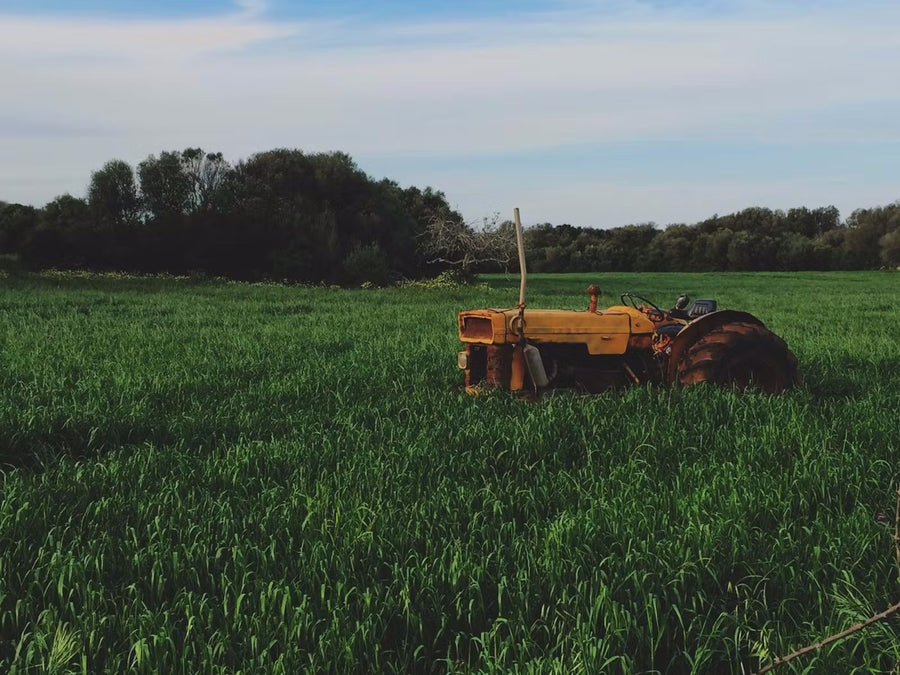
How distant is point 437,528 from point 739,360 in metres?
3.64

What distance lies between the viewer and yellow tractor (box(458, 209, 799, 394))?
20.4ft

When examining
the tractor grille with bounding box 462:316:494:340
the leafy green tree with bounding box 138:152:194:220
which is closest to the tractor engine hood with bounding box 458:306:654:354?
the tractor grille with bounding box 462:316:494:340

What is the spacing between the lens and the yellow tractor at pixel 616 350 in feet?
20.4

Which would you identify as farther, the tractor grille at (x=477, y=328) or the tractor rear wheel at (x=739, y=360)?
the tractor grille at (x=477, y=328)

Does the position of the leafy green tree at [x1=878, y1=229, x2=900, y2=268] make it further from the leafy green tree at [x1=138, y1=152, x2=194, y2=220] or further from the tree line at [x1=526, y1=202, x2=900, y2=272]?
the leafy green tree at [x1=138, y1=152, x2=194, y2=220]

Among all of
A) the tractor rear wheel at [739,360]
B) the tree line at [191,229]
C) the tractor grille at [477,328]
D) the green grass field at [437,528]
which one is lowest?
the green grass field at [437,528]

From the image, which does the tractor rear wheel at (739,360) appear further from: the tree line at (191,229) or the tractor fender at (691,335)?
the tree line at (191,229)

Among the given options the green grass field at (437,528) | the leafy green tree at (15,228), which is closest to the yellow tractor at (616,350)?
the green grass field at (437,528)

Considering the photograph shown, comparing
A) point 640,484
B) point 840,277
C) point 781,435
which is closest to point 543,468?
point 640,484

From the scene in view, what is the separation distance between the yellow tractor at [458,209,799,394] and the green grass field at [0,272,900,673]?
0.25m

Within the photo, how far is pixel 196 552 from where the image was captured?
11.1 feet

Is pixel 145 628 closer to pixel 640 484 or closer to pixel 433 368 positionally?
pixel 640 484

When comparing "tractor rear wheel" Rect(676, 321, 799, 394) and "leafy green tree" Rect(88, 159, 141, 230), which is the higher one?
"leafy green tree" Rect(88, 159, 141, 230)

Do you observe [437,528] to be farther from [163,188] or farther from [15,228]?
[15,228]
